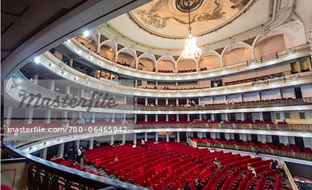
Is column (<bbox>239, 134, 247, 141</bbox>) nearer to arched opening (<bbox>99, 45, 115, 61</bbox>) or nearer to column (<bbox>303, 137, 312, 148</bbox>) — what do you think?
column (<bbox>303, 137, 312, 148</bbox>)

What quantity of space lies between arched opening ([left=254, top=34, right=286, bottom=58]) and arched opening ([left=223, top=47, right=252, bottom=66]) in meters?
0.99

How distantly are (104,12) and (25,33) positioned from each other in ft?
4.93

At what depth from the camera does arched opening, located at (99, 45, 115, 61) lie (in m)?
18.7

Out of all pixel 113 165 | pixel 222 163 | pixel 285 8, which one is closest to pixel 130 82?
pixel 113 165

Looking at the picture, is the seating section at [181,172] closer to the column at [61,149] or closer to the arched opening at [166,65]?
the column at [61,149]

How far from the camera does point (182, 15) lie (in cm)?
1537

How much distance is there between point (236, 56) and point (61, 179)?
75.1 feet

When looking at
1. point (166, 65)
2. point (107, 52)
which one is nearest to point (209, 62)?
point (166, 65)

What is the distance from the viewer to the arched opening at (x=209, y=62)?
21.9 m

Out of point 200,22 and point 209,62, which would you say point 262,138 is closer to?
point 209,62

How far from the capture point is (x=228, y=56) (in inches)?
821

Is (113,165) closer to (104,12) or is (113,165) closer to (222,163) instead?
(222,163)

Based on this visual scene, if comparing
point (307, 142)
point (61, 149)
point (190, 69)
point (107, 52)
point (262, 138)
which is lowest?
point (61, 149)

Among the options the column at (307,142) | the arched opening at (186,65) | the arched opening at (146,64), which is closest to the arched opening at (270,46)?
the arched opening at (186,65)
